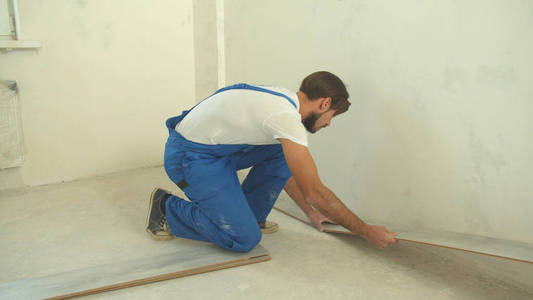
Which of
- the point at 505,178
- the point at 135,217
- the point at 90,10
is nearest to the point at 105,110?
the point at 90,10

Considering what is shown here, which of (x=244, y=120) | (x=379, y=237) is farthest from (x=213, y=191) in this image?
(x=379, y=237)

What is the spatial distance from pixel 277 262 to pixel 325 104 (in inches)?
26.3

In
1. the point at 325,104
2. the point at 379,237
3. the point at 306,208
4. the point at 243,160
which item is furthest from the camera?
the point at 306,208

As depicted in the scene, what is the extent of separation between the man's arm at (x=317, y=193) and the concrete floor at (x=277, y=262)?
17 centimetres

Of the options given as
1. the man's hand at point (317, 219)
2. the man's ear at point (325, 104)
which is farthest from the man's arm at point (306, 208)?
the man's ear at point (325, 104)

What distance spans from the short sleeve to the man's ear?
0.20 meters

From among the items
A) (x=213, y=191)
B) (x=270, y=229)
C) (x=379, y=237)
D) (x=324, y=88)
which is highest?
(x=324, y=88)

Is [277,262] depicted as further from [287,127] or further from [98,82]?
[98,82]

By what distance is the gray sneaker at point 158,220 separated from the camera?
2078 millimetres

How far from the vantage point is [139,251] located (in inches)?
77.3

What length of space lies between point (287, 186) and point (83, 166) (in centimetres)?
150

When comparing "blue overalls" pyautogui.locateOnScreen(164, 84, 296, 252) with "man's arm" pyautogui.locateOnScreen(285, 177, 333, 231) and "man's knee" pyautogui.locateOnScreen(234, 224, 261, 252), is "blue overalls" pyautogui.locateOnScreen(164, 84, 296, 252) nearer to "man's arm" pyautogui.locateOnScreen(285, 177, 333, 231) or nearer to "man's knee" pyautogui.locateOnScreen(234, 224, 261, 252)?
"man's knee" pyautogui.locateOnScreen(234, 224, 261, 252)

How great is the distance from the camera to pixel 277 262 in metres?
1.87

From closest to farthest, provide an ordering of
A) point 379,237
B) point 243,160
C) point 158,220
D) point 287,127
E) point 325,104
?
point 287,127 → point 379,237 → point 325,104 → point 243,160 → point 158,220
